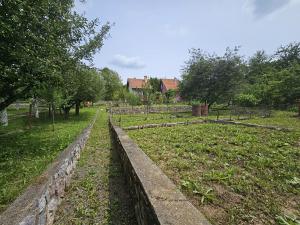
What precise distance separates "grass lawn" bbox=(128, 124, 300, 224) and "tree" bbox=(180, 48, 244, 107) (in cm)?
1569

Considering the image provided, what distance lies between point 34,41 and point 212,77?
62.5 ft

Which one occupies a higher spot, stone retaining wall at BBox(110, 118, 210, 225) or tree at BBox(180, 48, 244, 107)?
tree at BBox(180, 48, 244, 107)

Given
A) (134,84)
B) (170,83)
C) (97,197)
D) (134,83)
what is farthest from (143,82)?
(97,197)

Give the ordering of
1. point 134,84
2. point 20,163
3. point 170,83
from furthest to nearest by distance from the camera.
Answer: point 134,84 → point 170,83 → point 20,163

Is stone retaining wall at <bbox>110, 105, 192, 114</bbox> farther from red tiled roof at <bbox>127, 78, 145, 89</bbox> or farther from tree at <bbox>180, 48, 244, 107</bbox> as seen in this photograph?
red tiled roof at <bbox>127, 78, 145, 89</bbox>

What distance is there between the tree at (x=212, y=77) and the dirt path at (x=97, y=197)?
1801cm

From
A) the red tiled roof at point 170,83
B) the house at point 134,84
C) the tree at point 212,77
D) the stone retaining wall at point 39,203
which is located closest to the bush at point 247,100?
the tree at point 212,77

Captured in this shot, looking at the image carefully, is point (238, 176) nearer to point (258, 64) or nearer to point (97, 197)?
point (97, 197)

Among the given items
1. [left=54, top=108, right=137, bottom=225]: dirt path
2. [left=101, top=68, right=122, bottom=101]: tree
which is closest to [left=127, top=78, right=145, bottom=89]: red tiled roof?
[left=101, top=68, right=122, bottom=101]: tree

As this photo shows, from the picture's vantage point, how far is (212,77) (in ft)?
71.9

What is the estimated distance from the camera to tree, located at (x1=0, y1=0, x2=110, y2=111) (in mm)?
5465

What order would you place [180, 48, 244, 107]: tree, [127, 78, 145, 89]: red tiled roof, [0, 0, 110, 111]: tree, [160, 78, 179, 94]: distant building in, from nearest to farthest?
[0, 0, 110, 111]: tree → [180, 48, 244, 107]: tree → [160, 78, 179, 94]: distant building → [127, 78, 145, 89]: red tiled roof

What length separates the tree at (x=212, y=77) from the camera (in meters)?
21.3

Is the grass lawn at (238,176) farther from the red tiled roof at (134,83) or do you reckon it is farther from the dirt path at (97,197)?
the red tiled roof at (134,83)
